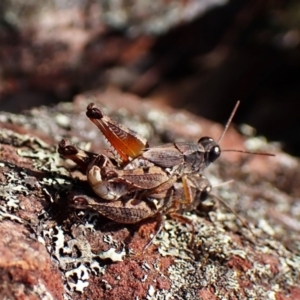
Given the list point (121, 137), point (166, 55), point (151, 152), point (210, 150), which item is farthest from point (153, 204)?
point (166, 55)

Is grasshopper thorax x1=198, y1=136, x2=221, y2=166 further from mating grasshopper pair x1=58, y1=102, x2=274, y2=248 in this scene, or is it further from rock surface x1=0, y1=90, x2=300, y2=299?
rock surface x1=0, y1=90, x2=300, y2=299

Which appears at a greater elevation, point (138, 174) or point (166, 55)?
point (166, 55)

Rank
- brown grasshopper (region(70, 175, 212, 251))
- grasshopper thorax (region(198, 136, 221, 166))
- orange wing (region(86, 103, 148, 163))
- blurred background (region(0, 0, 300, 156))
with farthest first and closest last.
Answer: blurred background (region(0, 0, 300, 156)), grasshopper thorax (region(198, 136, 221, 166)), orange wing (region(86, 103, 148, 163)), brown grasshopper (region(70, 175, 212, 251))

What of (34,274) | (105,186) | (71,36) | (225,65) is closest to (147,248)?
(105,186)

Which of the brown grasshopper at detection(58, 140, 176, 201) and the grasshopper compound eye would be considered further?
the grasshopper compound eye

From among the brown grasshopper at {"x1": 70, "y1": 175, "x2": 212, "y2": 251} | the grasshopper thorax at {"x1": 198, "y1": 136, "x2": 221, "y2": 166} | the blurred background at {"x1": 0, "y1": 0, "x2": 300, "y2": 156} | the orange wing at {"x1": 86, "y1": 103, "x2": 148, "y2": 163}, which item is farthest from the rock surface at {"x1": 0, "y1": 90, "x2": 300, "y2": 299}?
the blurred background at {"x1": 0, "y1": 0, "x2": 300, "y2": 156}

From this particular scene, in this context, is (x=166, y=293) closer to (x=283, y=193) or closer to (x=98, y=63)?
(x=283, y=193)

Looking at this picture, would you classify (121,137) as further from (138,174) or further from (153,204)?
(153,204)

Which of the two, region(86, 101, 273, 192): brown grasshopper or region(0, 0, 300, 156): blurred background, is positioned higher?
region(0, 0, 300, 156): blurred background
